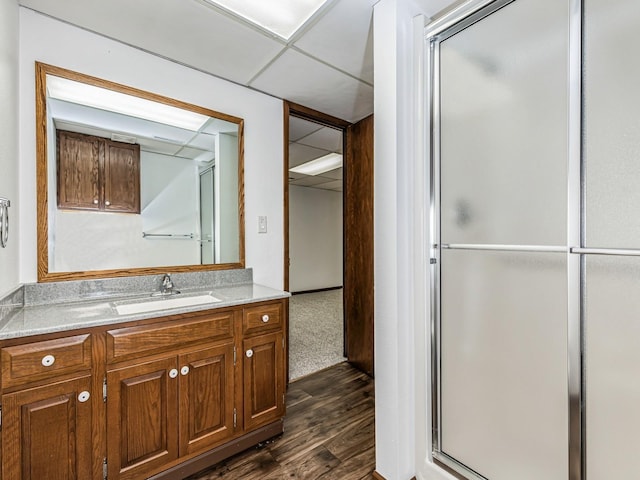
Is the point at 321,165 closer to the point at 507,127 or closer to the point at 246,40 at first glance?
the point at 246,40

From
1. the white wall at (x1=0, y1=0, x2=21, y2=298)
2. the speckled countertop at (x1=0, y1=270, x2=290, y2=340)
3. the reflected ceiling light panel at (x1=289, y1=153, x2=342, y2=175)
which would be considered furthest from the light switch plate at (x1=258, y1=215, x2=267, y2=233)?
the reflected ceiling light panel at (x1=289, y1=153, x2=342, y2=175)

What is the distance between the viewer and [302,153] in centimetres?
403

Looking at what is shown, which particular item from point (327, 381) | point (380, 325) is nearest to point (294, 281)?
point (327, 381)

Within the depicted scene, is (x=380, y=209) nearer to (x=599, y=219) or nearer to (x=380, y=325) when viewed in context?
(x=380, y=325)

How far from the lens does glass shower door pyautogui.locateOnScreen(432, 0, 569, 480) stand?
1147 mm

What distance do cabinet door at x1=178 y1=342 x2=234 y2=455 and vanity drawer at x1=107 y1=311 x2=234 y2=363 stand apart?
78 millimetres

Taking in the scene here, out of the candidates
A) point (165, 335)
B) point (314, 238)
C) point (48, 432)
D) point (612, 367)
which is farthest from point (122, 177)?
point (314, 238)

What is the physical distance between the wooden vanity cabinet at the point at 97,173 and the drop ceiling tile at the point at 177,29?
61 cm

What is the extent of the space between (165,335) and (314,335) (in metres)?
2.54

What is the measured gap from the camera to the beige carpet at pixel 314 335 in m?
2.99

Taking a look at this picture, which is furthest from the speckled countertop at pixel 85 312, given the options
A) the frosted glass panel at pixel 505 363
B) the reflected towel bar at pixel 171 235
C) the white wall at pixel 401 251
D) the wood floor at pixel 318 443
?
the frosted glass panel at pixel 505 363

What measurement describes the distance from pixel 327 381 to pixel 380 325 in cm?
137

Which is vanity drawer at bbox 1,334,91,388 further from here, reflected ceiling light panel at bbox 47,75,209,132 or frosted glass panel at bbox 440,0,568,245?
frosted glass panel at bbox 440,0,568,245

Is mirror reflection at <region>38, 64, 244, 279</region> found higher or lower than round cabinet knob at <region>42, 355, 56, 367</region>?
higher
